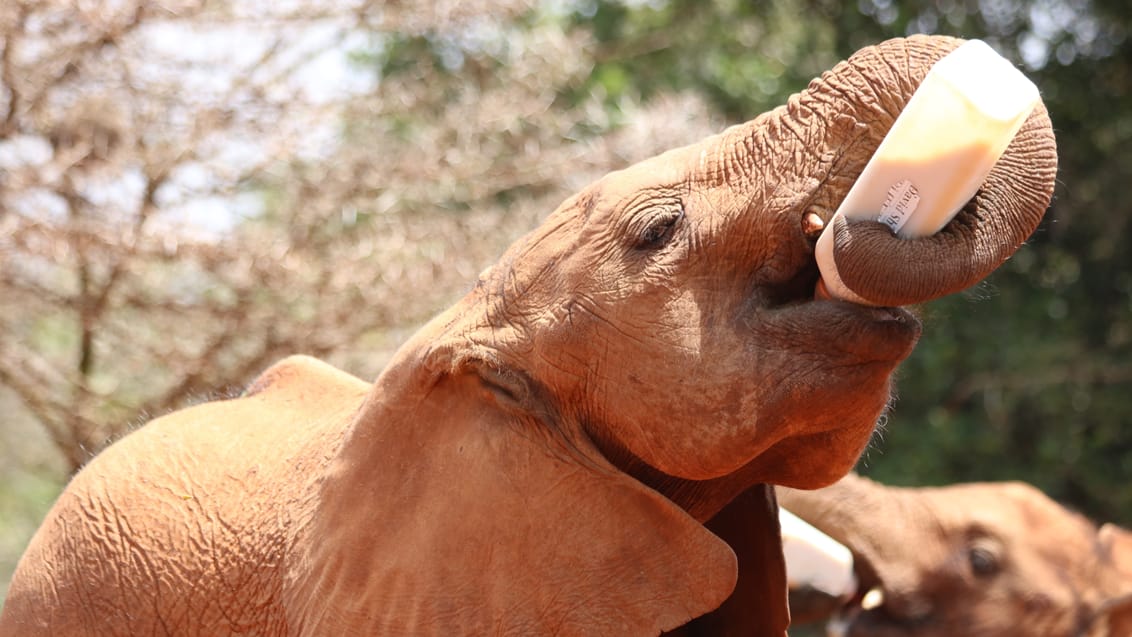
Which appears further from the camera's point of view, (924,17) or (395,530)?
(924,17)

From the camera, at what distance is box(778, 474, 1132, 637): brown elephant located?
528cm

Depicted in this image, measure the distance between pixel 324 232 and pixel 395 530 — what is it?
610cm

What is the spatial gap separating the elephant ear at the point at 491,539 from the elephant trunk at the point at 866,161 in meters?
0.55

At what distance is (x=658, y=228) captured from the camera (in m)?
2.45

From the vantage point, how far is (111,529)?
10.2ft

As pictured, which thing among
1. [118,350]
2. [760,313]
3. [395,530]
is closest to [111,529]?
[395,530]

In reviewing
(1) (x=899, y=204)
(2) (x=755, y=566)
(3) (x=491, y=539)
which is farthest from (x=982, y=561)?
(1) (x=899, y=204)

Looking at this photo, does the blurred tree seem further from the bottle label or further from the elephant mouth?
the bottle label

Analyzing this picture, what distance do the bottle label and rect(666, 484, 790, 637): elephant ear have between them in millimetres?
805

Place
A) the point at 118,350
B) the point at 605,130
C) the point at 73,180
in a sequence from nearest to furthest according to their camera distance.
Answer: the point at 73,180 → the point at 118,350 → the point at 605,130

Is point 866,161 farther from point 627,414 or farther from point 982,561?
point 982,561

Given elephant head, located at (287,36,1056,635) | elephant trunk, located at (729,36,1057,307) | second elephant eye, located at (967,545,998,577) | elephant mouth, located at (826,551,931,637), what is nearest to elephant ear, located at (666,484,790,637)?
elephant head, located at (287,36,1056,635)

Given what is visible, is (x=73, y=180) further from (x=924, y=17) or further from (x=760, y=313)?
(x=924, y=17)

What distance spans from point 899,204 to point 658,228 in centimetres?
42
